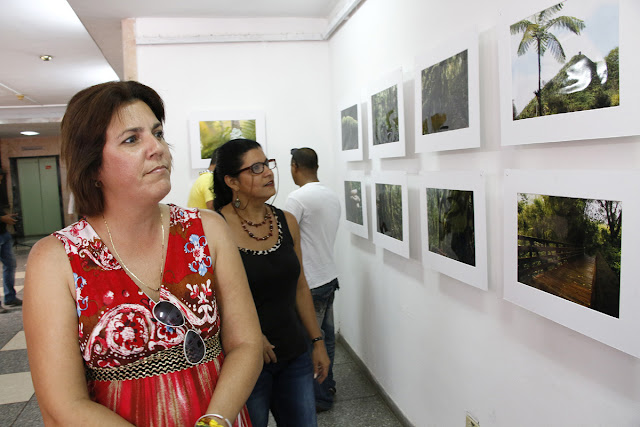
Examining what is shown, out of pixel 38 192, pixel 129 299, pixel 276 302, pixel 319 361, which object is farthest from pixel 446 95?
→ pixel 38 192

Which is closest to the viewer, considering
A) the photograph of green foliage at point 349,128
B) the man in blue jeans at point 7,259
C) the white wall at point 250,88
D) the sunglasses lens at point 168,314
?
the sunglasses lens at point 168,314

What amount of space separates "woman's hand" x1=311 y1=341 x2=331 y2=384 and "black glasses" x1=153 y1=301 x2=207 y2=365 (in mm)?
1138

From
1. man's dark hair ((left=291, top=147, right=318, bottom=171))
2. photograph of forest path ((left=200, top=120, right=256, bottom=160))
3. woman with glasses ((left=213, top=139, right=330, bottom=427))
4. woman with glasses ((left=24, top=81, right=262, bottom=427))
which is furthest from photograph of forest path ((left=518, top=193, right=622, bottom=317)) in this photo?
photograph of forest path ((left=200, top=120, right=256, bottom=160))

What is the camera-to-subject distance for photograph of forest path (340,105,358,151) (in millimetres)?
4129

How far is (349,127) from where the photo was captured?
14.1 feet

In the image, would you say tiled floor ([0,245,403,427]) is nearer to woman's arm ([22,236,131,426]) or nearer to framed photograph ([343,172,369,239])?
framed photograph ([343,172,369,239])

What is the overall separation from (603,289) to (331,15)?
4.07 meters

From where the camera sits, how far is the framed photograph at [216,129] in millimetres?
5027

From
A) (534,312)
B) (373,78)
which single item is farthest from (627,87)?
(373,78)

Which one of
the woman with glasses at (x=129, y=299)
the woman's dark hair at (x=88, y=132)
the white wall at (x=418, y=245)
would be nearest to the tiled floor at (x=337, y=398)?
the white wall at (x=418, y=245)

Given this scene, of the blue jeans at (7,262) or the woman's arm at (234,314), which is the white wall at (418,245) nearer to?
the woman's arm at (234,314)

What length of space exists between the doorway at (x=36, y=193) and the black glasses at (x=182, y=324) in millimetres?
18556

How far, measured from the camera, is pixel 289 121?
5246 millimetres

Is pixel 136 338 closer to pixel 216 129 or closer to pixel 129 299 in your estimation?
pixel 129 299
